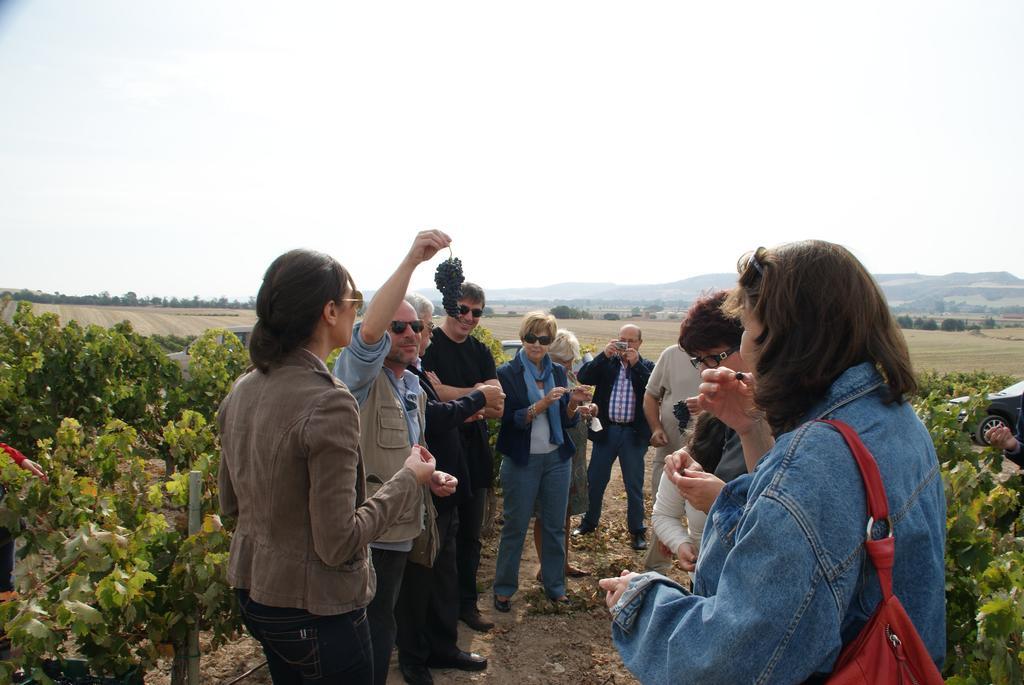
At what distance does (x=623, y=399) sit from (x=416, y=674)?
322 centimetres

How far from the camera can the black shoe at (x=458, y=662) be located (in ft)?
14.3

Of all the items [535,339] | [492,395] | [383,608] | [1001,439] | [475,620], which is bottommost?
[475,620]

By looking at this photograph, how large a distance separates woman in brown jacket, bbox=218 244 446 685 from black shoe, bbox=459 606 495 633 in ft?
9.39

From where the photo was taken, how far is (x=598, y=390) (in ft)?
22.1

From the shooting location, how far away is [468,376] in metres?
4.61

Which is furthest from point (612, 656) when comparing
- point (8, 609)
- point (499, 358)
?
point (499, 358)

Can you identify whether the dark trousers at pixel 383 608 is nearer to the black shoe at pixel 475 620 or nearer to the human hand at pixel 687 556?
the human hand at pixel 687 556

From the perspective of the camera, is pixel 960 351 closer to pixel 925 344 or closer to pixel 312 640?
pixel 925 344

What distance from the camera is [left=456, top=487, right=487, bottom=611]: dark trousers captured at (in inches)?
186

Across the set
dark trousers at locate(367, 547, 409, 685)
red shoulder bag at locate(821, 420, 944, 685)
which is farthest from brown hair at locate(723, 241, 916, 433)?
dark trousers at locate(367, 547, 409, 685)

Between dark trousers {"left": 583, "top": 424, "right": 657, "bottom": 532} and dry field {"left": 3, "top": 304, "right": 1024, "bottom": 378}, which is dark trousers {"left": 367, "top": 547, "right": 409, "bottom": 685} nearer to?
dark trousers {"left": 583, "top": 424, "right": 657, "bottom": 532}

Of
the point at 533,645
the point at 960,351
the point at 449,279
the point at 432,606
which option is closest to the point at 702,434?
the point at 449,279

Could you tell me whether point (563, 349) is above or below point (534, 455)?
above

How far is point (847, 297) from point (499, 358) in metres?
7.74
